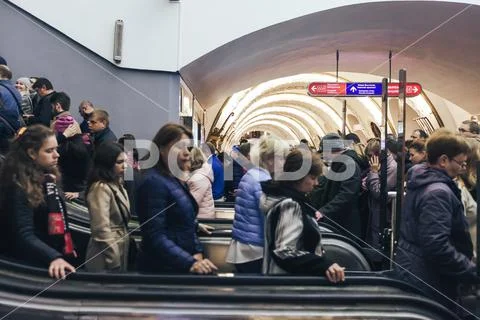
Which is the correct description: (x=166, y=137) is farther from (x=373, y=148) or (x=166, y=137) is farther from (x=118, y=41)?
(x=118, y=41)

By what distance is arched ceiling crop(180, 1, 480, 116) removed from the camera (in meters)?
10.1

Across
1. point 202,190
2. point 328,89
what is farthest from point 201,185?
point 328,89

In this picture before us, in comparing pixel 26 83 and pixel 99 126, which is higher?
pixel 26 83

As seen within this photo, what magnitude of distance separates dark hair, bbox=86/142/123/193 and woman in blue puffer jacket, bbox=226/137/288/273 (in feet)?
2.83

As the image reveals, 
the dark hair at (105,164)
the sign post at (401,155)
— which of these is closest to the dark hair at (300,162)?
the dark hair at (105,164)

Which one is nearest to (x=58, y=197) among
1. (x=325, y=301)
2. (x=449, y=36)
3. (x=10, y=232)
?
(x=10, y=232)

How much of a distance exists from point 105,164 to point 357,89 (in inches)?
445

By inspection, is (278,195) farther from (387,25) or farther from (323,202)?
(387,25)

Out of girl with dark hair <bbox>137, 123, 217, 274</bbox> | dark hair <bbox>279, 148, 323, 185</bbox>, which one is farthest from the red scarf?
dark hair <bbox>279, 148, 323, 185</bbox>

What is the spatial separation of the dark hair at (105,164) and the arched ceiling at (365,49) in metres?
5.79

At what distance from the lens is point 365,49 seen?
44.9ft

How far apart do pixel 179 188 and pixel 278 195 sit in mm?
597

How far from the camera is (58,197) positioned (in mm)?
2967

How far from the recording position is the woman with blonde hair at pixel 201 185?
18.0 ft
